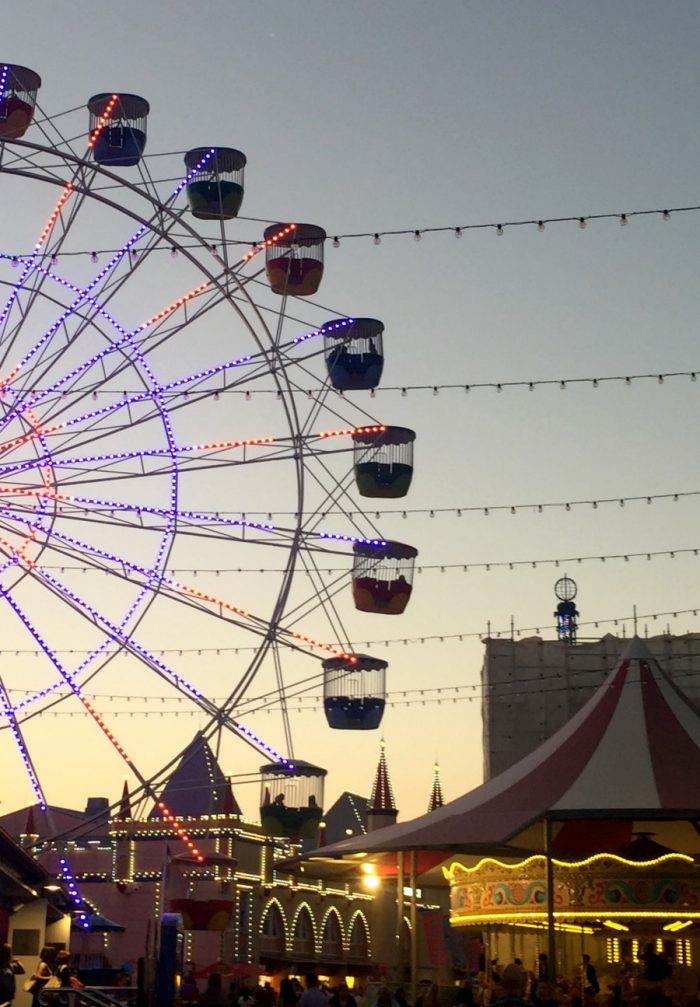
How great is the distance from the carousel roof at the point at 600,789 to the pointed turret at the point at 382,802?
21466 millimetres

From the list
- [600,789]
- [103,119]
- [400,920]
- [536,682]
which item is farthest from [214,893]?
[103,119]

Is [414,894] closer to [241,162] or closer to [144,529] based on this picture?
[144,529]

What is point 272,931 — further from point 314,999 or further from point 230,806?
point 314,999

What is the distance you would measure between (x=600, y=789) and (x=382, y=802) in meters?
24.8

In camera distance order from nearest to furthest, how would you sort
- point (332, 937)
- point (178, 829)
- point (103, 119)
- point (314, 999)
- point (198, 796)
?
1. point (314, 999)
2. point (178, 829)
3. point (103, 119)
4. point (332, 937)
5. point (198, 796)

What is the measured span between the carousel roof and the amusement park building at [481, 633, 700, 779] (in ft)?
67.6

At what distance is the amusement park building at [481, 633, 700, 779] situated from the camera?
3784cm

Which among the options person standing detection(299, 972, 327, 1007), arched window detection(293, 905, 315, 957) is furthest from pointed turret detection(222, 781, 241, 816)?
person standing detection(299, 972, 327, 1007)

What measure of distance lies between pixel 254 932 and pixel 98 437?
16.9 meters

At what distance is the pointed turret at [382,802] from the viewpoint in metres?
38.2

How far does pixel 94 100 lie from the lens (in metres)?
16.6

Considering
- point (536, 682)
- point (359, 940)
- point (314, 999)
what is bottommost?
point (314, 999)

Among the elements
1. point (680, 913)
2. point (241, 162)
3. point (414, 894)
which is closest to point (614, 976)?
point (680, 913)

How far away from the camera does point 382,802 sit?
39.0 m
